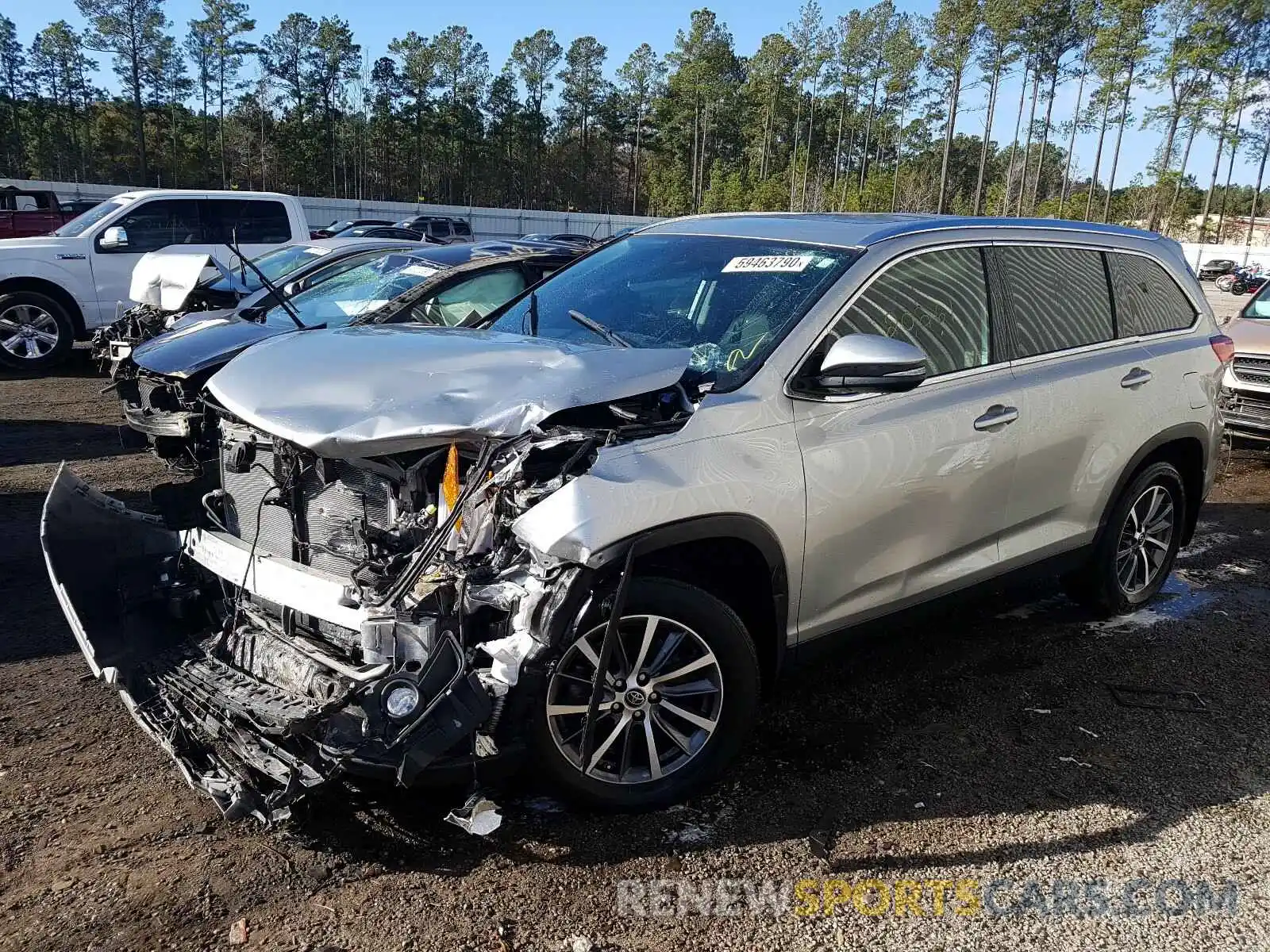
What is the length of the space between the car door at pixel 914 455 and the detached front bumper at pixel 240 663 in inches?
55.1

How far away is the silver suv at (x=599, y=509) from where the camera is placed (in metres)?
2.80

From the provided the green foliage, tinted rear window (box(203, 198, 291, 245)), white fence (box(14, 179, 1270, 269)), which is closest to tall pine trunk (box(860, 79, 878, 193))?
the green foliage

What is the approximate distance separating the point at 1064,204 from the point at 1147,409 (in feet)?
226

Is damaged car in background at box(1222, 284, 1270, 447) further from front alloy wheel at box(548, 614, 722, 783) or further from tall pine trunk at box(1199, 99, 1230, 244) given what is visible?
tall pine trunk at box(1199, 99, 1230, 244)

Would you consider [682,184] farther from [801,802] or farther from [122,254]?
[801,802]

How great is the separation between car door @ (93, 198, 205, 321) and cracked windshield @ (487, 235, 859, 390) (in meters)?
9.79

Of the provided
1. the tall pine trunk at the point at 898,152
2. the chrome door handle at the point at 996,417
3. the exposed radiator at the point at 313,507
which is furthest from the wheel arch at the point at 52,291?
the tall pine trunk at the point at 898,152

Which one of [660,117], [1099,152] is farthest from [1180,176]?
[660,117]

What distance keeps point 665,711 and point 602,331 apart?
1447 millimetres

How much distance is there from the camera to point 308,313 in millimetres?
8188

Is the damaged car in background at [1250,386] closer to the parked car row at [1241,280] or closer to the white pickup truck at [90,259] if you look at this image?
the white pickup truck at [90,259]

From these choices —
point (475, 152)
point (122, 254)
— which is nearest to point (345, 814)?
point (122, 254)

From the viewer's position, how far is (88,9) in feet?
200

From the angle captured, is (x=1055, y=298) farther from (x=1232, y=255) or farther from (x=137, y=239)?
(x=1232, y=255)
